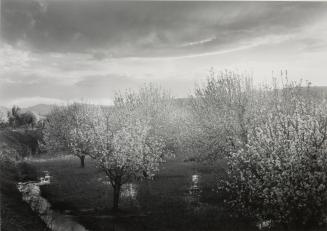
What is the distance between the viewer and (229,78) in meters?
37.9

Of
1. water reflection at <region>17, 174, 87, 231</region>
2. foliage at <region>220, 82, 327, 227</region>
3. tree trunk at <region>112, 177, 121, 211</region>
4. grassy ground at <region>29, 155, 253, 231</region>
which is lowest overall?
water reflection at <region>17, 174, 87, 231</region>

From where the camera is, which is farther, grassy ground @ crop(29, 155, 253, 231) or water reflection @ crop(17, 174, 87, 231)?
water reflection @ crop(17, 174, 87, 231)

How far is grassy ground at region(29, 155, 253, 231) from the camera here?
2314 cm

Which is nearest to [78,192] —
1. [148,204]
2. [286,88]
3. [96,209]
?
[96,209]

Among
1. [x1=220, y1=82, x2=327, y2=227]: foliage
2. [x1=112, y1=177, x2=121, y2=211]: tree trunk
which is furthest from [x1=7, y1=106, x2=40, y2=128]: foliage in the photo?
[x1=220, y1=82, x2=327, y2=227]: foliage

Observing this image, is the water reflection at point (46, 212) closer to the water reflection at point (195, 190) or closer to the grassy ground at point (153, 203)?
the grassy ground at point (153, 203)

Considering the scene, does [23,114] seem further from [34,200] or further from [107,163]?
[107,163]

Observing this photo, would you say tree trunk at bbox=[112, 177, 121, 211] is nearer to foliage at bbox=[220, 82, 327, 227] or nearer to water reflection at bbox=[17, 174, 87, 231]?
water reflection at bbox=[17, 174, 87, 231]

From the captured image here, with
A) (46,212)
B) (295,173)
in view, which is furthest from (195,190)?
(295,173)

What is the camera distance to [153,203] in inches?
1103

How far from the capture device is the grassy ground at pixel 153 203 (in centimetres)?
2314

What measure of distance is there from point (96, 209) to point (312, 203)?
684 inches

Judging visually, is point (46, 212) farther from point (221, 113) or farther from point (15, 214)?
point (221, 113)

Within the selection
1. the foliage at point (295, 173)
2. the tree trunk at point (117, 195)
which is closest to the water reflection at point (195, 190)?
the tree trunk at point (117, 195)
